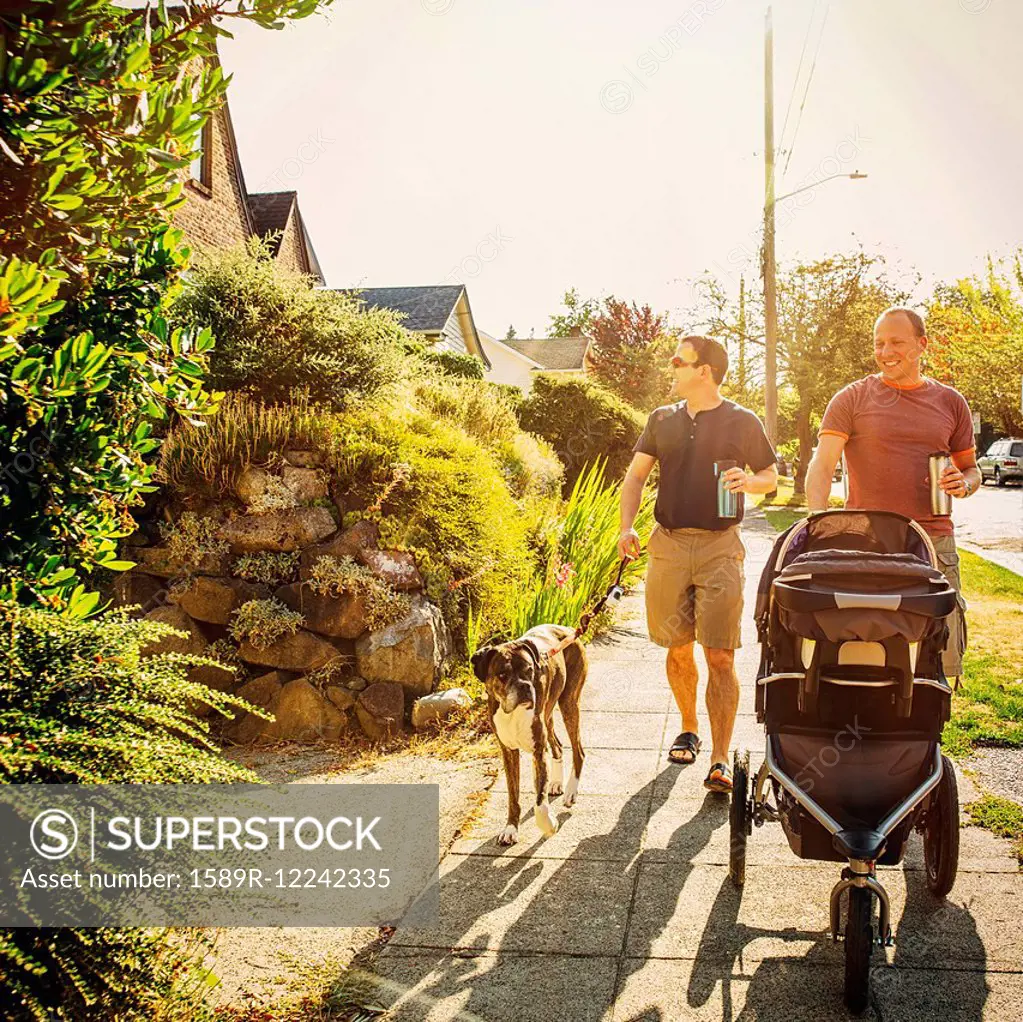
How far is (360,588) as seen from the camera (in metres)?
6.31

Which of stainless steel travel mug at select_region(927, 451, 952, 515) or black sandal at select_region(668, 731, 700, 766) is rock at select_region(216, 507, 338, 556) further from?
stainless steel travel mug at select_region(927, 451, 952, 515)

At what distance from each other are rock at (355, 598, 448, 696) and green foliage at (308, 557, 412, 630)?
82mm

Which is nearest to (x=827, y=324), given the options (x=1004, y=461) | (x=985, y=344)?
(x=985, y=344)

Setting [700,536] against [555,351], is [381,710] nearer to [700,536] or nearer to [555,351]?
[700,536]

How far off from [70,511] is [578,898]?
2.52 metres

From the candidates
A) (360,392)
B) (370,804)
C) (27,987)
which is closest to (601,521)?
(360,392)

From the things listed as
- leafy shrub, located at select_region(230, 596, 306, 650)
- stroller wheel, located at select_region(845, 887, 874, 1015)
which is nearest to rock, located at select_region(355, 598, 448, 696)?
leafy shrub, located at select_region(230, 596, 306, 650)

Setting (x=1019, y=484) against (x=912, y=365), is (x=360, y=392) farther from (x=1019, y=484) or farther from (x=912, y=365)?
(x=1019, y=484)

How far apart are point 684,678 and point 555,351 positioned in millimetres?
60983

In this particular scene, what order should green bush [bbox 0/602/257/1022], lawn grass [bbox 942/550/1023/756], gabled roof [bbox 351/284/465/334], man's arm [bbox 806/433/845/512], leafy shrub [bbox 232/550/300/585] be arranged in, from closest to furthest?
green bush [bbox 0/602/257/1022]
man's arm [bbox 806/433/845/512]
lawn grass [bbox 942/550/1023/756]
leafy shrub [bbox 232/550/300/585]
gabled roof [bbox 351/284/465/334]

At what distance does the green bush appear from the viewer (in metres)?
2.29

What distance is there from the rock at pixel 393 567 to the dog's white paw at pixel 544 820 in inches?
95.6

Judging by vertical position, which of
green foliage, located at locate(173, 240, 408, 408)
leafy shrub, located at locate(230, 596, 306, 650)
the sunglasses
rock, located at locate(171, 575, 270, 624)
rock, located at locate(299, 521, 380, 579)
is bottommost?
leafy shrub, located at locate(230, 596, 306, 650)

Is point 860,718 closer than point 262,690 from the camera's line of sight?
Yes
